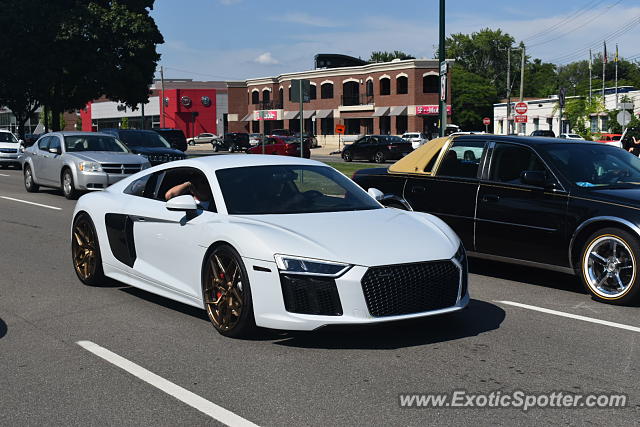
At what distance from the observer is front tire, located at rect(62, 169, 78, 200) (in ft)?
60.9

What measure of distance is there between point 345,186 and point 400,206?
2.73 meters

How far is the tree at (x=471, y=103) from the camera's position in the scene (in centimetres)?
10112

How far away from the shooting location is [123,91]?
43125mm

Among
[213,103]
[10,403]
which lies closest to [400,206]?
[10,403]

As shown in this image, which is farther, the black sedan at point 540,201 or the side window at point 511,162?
the side window at point 511,162

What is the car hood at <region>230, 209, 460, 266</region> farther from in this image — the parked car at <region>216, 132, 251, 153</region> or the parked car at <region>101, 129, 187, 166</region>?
the parked car at <region>216, 132, 251, 153</region>

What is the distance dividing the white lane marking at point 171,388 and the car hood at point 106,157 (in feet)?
41.8

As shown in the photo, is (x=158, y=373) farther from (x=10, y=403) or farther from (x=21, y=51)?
(x=21, y=51)

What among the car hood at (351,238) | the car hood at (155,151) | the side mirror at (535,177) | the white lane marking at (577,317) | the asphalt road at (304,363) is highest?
the car hood at (155,151)

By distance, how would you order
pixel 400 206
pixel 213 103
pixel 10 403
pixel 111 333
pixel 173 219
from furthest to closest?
pixel 213 103
pixel 400 206
pixel 173 219
pixel 111 333
pixel 10 403

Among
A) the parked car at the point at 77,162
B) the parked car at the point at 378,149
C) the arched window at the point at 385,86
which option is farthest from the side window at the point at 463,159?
the arched window at the point at 385,86

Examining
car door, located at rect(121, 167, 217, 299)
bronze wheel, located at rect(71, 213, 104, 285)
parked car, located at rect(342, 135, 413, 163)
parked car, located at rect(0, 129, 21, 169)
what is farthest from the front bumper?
parked car, located at rect(342, 135, 413, 163)

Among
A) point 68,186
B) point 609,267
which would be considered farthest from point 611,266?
point 68,186

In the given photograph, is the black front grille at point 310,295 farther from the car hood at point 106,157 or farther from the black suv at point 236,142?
the black suv at point 236,142
